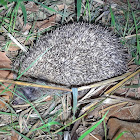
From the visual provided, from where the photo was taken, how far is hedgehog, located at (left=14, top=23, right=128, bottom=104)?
3230 millimetres

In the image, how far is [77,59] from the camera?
3.22 metres

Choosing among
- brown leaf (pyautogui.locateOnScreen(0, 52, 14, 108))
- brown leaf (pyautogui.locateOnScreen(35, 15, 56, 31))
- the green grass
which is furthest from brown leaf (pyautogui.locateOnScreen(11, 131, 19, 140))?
brown leaf (pyautogui.locateOnScreen(35, 15, 56, 31))

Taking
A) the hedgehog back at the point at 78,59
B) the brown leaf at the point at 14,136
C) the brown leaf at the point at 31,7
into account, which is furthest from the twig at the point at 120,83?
the brown leaf at the point at 31,7

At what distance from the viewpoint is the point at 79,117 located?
9.20 feet

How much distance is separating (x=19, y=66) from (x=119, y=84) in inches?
82.4

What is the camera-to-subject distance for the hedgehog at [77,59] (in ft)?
10.6

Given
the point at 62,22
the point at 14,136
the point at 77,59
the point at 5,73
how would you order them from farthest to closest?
the point at 62,22 → the point at 5,73 → the point at 77,59 → the point at 14,136

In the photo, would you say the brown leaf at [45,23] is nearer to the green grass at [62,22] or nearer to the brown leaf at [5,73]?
the green grass at [62,22]

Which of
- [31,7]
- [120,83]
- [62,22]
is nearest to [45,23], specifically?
[62,22]

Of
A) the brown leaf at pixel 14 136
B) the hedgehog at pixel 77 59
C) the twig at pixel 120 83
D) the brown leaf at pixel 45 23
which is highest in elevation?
the brown leaf at pixel 45 23

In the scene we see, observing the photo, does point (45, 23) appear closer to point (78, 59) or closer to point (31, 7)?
point (31, 7)

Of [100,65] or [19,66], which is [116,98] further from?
[19,66]

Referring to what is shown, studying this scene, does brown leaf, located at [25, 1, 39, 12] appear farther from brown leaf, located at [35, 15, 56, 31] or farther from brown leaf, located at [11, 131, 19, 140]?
brown leaf, located at [11, 131, 19, 140]

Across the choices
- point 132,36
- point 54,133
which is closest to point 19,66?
point 54,133
